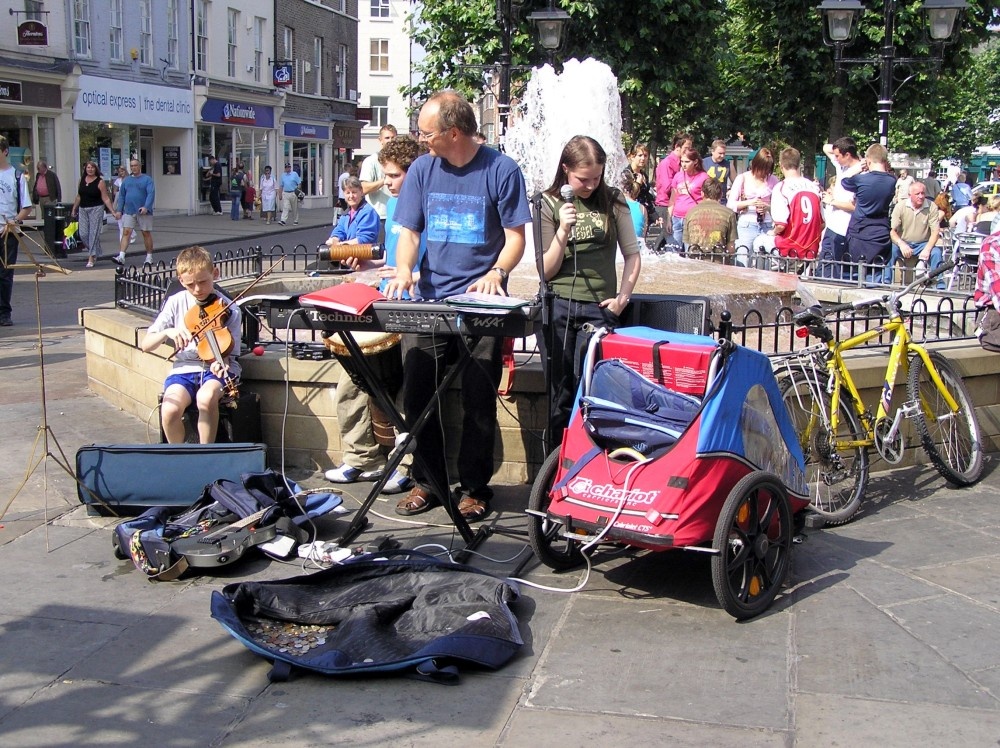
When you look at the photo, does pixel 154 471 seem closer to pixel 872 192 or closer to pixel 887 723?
pixel 887 723

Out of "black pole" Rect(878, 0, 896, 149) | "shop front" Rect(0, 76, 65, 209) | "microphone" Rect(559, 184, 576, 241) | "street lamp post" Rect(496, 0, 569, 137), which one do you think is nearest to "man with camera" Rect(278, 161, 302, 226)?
"shop front" Rect(0, 76, 65, 209)

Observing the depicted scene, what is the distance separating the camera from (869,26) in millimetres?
23062

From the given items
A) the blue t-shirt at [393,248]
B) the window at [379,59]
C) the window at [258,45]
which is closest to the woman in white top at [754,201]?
the blue t-shirt at [393,248]

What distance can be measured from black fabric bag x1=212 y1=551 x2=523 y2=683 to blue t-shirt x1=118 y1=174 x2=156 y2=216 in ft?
56.7

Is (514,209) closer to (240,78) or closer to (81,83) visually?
(81,83)

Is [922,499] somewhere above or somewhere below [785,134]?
below

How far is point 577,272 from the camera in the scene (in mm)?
5820

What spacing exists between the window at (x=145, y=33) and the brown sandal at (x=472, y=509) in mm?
30433

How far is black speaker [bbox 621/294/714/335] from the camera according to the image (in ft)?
19.7

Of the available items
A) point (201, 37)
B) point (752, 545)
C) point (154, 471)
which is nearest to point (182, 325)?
point (154, 471)

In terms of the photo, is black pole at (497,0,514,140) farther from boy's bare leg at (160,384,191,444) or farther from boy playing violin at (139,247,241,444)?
boy's bare leg at (160,384,191,444)

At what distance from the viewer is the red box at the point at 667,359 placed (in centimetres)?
481

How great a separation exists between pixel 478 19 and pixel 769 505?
22623 mm

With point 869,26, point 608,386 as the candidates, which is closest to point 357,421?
point 608,386
